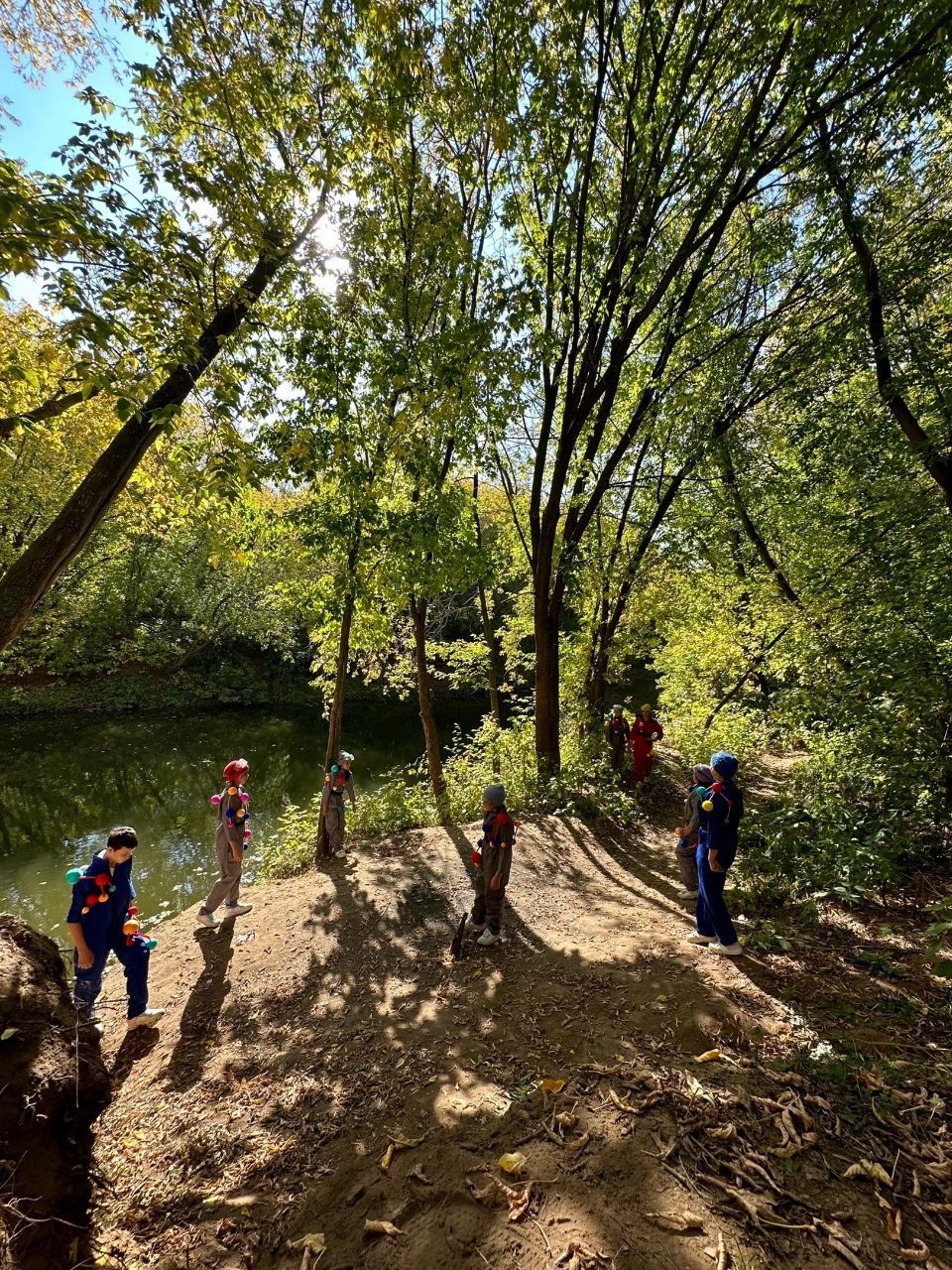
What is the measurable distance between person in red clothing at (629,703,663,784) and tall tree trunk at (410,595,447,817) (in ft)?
13.0

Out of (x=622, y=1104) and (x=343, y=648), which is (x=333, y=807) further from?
(x=622, y=1104)

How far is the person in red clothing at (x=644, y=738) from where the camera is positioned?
10.3m

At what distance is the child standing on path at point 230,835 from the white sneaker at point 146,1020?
1.76 m

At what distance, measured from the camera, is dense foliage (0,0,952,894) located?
4.76 metres

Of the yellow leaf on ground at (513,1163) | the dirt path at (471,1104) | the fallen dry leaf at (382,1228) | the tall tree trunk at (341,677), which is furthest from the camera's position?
the tall tree trunk at (341,677)

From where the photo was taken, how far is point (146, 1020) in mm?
4910

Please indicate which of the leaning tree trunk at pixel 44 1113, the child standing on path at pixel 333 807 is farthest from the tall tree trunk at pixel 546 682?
the leaning tree trunk at pixel 44 1113

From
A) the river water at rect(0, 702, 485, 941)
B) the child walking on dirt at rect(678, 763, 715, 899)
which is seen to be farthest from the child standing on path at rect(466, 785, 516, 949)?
the river water at rect(0, 702, 485, 941)

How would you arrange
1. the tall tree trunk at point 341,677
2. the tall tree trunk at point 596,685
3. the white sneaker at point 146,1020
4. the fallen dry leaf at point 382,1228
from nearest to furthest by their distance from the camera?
the fallen dry leaf at point 382,1228
the white sneaker at point 146,1020
the tall tree trunk at point 341,677
the tall tree trunk at point 596,685

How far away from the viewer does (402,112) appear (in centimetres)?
623

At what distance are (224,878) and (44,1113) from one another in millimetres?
4722

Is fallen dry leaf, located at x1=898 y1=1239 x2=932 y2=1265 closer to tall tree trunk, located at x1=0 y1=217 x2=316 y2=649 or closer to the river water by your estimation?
tall tree trunk, located at x1=0 y1=217 x2=316 y2=649

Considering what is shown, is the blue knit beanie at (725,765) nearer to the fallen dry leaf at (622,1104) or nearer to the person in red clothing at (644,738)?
the fallen dry leaf at (622,1104)

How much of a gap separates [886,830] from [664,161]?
27.5 feet
